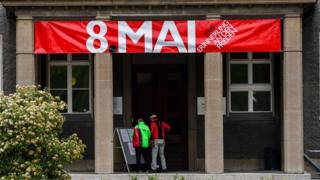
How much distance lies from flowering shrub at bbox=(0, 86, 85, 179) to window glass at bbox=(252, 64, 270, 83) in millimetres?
8690

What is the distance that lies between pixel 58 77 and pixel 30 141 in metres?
8.05

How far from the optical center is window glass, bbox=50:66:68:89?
21.4 meters

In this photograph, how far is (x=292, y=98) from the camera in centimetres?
1948

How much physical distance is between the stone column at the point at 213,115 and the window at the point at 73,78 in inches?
148

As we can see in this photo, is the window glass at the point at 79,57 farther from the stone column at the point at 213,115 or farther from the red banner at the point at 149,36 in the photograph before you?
the stone column at the point at 213,115

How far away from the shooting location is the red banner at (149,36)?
1959 cm

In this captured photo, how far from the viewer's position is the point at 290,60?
19.6 m

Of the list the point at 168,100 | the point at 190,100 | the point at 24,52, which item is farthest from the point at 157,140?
the point at 24,52

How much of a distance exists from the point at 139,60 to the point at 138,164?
11.1 feet

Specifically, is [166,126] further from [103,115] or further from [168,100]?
[103,115]

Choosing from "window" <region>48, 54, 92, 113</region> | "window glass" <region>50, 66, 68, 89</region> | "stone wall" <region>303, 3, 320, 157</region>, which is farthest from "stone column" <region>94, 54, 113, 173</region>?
"stone wall" <region>303, 3, 320, 157</region>

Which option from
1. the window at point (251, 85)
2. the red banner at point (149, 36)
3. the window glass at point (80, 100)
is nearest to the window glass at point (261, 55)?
the window at point (251, 85)

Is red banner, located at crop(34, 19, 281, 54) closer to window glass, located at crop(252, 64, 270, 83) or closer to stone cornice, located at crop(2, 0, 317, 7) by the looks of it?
stone cornice, located at crop(2, 0, 317, 7)

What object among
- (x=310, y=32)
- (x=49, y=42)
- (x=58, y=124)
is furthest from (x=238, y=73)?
(x=58, y=124)
